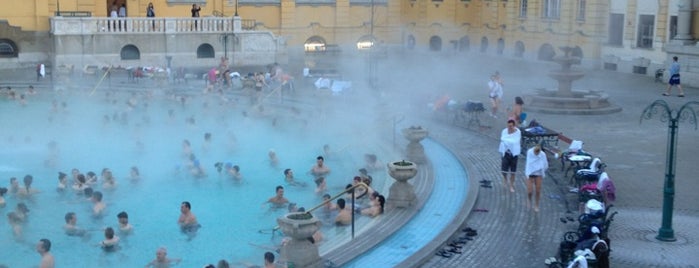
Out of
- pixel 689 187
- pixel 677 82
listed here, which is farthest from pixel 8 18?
pixel 689 187

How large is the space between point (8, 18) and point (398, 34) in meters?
21.7

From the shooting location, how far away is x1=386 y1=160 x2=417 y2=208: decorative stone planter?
1513 cm

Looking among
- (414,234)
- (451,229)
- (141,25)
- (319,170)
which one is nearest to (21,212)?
(319,170)

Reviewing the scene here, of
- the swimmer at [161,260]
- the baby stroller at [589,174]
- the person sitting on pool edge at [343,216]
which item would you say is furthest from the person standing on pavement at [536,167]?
the swimmer at [161,260]

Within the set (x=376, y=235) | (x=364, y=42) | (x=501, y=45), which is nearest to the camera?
(x=376, y=235)

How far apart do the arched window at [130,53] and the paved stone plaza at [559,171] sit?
4122 mm

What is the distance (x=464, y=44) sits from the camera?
51.6 meters

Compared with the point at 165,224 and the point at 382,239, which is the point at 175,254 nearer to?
the point at 165,224

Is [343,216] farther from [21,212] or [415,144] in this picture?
[21,212]

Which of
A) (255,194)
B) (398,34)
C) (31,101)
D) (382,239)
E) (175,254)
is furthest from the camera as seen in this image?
(398,34)

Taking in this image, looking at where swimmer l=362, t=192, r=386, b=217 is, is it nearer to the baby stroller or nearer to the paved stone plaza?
the paved stone plaza

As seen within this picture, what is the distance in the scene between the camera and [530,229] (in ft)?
46.2

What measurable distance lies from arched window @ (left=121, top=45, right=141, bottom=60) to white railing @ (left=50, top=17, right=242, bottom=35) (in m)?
0.77

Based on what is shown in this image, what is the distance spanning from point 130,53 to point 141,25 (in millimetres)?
1351
